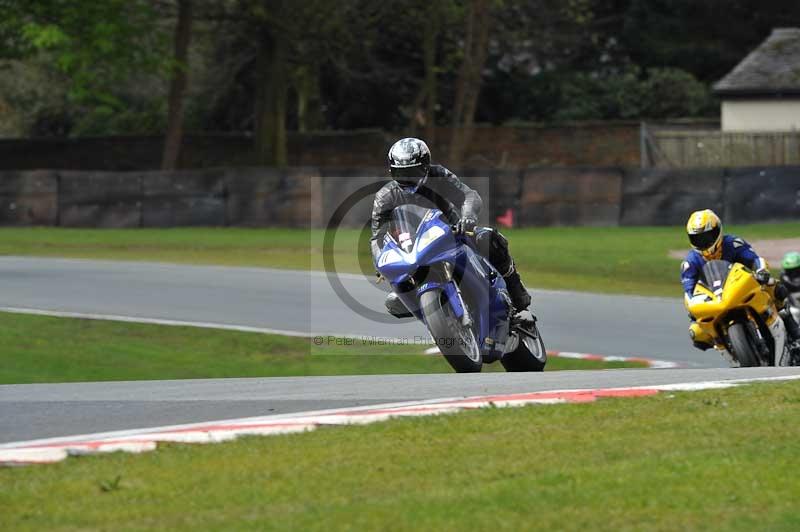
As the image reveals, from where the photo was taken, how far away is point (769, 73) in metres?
43.6

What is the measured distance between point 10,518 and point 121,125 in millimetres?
47769

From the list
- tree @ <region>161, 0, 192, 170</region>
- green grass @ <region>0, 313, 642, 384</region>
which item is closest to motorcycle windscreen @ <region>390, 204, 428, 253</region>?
green grass @ <region>0, 313, 642, 384</region>

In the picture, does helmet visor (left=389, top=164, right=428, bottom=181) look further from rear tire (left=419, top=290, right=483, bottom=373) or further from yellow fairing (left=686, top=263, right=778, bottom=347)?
yellow fairing (left=686, top=263, right=778, bottom=347)

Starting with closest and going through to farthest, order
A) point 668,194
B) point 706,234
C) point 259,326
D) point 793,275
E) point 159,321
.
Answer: point 706,234 < point 793,275 < point 259,326 < point 159,321 < point 668,194

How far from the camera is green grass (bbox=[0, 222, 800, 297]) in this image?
2162cm

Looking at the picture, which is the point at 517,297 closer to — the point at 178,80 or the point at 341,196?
the point at 341,196

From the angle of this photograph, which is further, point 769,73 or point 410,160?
point 769,73

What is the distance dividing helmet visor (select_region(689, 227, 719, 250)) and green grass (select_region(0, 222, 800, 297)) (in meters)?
8.32

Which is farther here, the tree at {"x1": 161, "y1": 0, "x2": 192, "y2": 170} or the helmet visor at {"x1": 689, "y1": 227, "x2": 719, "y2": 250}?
the tree at {"x1": 161, "y1": 0, "x2": 192, "y2": 170}

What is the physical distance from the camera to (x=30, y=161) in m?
43.3

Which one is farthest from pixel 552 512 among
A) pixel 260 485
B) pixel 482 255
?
pixel 482 255

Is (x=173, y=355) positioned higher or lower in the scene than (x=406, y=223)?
lower

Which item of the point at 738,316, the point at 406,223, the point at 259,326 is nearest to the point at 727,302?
the point at 738,316

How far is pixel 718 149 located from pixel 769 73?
21.4ft
